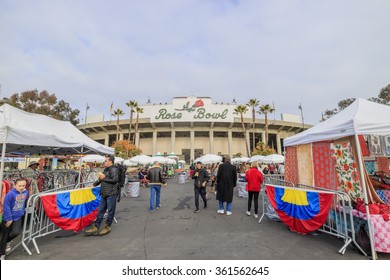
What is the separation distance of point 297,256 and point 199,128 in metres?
38.9

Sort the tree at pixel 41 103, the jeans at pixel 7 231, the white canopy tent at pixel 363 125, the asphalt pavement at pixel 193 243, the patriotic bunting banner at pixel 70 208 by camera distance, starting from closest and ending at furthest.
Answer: the jeans at pixel 7 231 < the asphalt pavement at pixel 193 243 < the white canopy tent at pixel 363 125 < the patriotic bunting banner at pixel 70 208 < the tree at pixel 41 103

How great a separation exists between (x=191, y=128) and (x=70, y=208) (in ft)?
125

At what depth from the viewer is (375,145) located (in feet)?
20.1

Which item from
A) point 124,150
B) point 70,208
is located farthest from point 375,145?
point 124,150

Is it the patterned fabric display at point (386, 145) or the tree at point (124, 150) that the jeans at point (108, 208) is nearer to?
the patterned fabric display at point (386, 145)

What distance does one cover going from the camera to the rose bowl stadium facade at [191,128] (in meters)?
40.4

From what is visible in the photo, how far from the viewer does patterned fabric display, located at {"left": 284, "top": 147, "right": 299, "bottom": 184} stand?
7426 millimetres

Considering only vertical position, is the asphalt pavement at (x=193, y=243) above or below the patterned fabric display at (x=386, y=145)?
below

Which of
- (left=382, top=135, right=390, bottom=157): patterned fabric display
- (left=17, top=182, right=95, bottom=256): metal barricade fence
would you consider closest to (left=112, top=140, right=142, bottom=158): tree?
(left=17, top=182, right=95, bottom=256): metal barricade fence

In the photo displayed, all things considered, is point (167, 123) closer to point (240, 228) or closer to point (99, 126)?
point (99, 126)

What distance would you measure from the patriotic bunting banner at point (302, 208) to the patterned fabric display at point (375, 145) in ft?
13.3

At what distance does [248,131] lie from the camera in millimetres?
42719

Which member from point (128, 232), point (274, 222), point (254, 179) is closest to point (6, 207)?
point (128, 232)

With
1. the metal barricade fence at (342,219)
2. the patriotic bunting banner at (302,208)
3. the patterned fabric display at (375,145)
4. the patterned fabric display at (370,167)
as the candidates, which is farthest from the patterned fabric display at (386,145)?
the patriotic bunting banner at (302,208)
